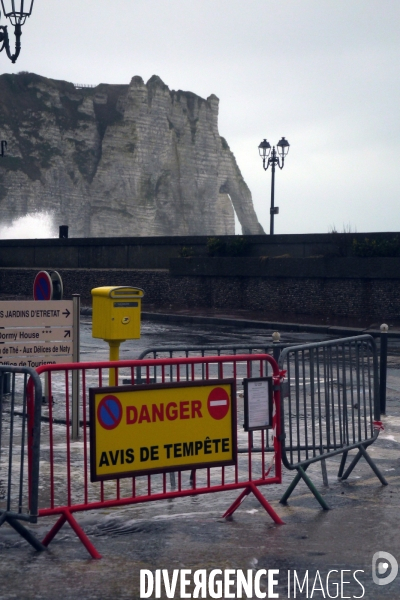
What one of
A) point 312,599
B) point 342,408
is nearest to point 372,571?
point 312,599

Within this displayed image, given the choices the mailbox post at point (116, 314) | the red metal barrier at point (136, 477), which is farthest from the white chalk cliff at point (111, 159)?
the red metal barrier at point (136, 477)

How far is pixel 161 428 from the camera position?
5.87 metres

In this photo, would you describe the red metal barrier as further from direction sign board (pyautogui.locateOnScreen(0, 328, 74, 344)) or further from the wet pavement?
direction sign board (pyautogui.locateOnScreen(0, 328, 74, 344))

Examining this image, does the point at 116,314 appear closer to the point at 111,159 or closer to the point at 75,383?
the point at 75,383

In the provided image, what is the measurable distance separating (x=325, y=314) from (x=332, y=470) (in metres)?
19.1

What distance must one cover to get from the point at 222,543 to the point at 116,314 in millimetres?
4639

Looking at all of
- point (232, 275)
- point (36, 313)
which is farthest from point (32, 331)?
point (232, 275)

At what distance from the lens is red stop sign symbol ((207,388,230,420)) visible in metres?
6.11

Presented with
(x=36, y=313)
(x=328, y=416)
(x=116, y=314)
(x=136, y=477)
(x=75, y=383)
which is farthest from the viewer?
(x=116, y=314)

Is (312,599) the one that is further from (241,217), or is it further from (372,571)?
(241,217)

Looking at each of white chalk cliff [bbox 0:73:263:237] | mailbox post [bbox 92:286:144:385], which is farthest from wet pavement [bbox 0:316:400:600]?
white chalk cliff [bbox 0:73:263:237]

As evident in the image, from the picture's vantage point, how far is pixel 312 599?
4703 mm

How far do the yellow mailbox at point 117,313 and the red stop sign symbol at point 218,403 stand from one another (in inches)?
151

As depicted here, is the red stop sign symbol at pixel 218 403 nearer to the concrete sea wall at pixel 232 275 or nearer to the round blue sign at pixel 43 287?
the round blue sign at pixel 43 287
